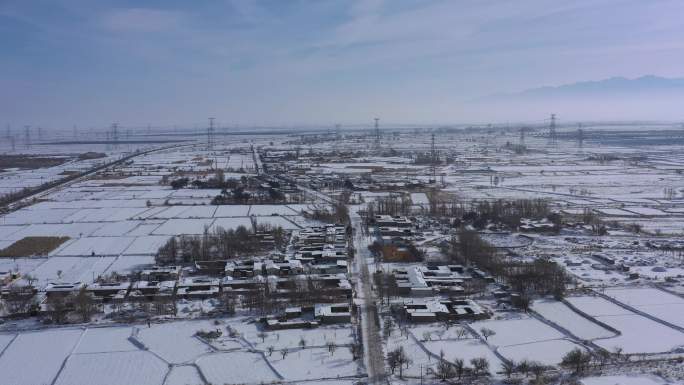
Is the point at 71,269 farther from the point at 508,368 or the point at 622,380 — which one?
the point at 622,380

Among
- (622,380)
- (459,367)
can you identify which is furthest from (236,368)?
(622,380)

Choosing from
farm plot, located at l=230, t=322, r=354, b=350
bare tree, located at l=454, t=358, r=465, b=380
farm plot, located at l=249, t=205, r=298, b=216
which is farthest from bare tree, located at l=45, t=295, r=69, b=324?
farm plot, located at l=249, t=205, r=298, b=216

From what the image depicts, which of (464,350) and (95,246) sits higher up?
(95,246)

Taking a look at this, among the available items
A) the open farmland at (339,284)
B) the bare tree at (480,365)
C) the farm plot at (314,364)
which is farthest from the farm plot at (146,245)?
the bare tree at (480,365)

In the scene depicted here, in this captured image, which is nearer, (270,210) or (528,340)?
(528,340)

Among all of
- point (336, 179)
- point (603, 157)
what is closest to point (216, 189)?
point (336, 179)

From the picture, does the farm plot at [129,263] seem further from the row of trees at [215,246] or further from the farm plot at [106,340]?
the farm plot at [106,340]

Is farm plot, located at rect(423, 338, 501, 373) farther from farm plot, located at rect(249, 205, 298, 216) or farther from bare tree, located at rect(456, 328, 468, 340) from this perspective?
farm plot, located at rect(249, 205, 298, 216)
